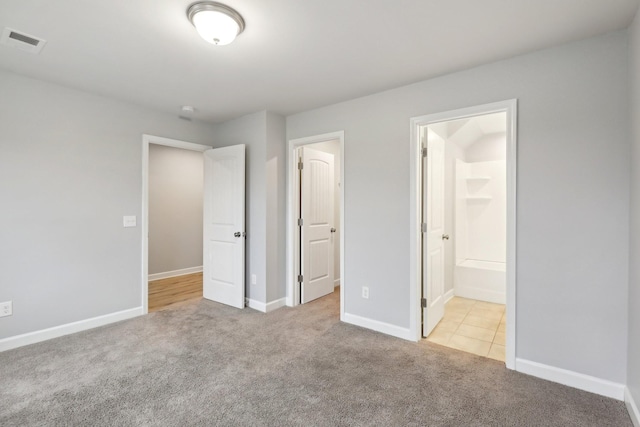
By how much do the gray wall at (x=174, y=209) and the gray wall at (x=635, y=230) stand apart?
18.8 ft

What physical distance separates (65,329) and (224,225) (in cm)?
183

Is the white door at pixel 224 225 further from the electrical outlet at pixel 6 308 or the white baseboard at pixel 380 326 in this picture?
the electrical outlet at pixel 6 308

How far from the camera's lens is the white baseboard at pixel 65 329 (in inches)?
105

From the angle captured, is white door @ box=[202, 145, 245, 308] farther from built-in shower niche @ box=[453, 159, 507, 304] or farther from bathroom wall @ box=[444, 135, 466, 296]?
built-in shower niche @ box=[453, 159, 507, 304]

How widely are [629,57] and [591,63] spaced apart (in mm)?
180

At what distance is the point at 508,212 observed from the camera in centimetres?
233

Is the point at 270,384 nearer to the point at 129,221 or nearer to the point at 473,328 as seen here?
the point at 473,328

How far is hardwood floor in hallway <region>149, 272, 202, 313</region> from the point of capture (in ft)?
13.2

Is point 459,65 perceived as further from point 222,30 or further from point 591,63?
point 222,30

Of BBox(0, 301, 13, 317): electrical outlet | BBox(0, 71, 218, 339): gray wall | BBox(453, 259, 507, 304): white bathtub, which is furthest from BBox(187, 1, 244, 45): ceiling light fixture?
BBox(453, 259, 507, 304): white bathtub

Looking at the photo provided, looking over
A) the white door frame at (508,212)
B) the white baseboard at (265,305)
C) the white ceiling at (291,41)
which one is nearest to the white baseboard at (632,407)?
the white door frame at (508,212)

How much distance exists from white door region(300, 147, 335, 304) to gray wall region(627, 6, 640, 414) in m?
2.93

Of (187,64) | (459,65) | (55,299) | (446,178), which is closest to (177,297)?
(55,299)

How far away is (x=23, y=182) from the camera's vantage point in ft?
8.87
